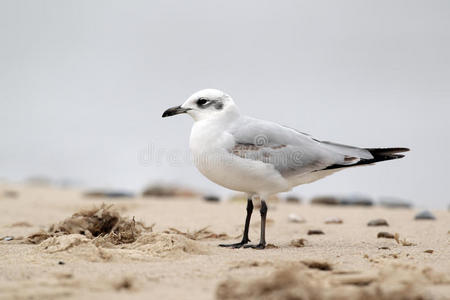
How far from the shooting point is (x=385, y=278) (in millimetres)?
2951

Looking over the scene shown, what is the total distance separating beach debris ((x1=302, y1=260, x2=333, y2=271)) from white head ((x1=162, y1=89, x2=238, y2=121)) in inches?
80.3

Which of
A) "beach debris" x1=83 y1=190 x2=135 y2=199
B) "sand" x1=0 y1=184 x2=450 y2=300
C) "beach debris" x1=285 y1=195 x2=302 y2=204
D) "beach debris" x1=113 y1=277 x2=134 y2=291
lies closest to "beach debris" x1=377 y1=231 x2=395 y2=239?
"sand" x1=0 y1=184 x2=450 y2=300

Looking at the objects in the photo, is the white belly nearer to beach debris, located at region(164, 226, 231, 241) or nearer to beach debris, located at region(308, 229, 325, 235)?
beach debris, located at region(164, 226, 231, 241)

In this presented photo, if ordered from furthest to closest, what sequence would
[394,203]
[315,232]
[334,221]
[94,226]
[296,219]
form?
[394,203]
[296,219]
[334,221]
[315,232]
[94,226]

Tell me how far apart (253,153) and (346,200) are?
5224 millimetres

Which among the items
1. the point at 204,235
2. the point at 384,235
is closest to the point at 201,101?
the point at 204,235

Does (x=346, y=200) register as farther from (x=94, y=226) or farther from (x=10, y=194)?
(x=10, y=194)

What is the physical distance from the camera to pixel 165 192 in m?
11.3

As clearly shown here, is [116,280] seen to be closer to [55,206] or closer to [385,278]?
[385,278]

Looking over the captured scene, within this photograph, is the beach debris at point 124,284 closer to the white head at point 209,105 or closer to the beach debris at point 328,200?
the white head at point 209,105

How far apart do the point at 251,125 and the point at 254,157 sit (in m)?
0.37

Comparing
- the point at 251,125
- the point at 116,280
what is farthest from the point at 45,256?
the point at 251,125

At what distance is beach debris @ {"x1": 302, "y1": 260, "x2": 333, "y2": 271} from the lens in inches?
131

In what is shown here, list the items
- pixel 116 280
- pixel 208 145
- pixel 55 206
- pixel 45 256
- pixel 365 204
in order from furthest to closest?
1. pixel 365 204
2. pixel 55 206
3. pixel 208 145
4. pixel 45 256
5. pixel 116 280
